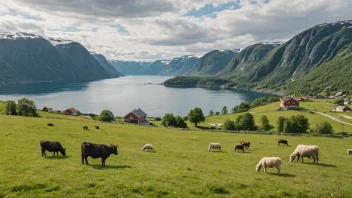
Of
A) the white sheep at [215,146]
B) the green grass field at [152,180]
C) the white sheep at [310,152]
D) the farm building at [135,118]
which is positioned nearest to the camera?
the green grass field at [152,180]

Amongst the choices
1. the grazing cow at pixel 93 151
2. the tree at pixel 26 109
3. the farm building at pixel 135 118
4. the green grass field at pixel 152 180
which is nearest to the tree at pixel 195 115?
the farm building at pixel 135 118

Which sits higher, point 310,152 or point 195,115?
point 310,152

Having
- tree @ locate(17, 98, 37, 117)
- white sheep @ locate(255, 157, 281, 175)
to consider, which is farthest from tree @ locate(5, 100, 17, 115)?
white sheep @ locate(255, 157, 281, 175)

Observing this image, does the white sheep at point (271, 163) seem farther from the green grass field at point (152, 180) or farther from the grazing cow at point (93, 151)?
the grazing cow at point (93, 151)

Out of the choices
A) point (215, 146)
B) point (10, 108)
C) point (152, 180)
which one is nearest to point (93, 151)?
point (152, 180)

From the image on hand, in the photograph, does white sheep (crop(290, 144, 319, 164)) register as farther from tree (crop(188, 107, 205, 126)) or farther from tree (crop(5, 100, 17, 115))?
tree (crop(5, 100, 17, 115))

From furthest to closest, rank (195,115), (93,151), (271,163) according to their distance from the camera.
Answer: (195,115) → (271,163) → (93,151)

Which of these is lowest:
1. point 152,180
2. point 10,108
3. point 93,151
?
point 152,180

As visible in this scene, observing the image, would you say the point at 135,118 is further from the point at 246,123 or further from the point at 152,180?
the point at 152,180

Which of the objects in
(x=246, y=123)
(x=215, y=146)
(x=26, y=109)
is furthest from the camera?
(x=246, y=123)

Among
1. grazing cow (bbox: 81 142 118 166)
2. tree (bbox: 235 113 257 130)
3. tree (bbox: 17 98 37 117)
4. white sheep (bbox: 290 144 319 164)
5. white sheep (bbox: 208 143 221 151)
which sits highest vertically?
tree (bbox: 17 98 37 117)

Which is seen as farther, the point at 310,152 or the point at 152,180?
the point at 310,152

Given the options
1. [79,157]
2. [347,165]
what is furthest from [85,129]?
[347,165]

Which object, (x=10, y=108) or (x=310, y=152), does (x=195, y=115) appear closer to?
(x=10, y=108)
